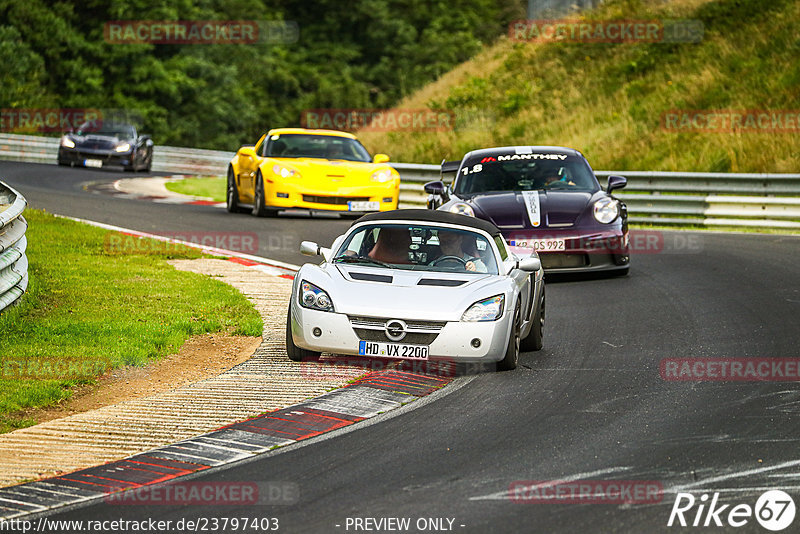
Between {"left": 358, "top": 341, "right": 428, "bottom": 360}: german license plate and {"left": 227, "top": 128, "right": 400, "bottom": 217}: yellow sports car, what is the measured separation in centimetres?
1150

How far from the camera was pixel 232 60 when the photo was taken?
68062mm

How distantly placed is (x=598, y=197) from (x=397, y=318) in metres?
6.48

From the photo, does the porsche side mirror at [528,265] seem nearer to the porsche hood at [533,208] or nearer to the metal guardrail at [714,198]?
the porsche hood at [533,208]

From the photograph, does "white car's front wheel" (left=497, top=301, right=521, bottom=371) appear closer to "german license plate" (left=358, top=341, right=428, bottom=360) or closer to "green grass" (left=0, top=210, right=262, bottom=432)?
"german license plate" (left=358, top=341, right=428, bottom=360)

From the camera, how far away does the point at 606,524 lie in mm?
5590

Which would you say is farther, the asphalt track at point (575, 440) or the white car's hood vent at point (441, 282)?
the white car's hood vent at point (441, 282)

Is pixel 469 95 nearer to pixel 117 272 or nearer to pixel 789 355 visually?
pixel 117 272

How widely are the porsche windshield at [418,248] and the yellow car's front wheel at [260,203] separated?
34.9 ft

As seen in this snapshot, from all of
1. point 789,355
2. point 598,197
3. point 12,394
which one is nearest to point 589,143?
point 598,197

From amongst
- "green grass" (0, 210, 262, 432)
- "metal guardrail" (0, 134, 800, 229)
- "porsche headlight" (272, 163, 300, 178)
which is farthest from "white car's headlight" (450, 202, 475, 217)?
"metal guardrail" (0, 134, 800, 229)

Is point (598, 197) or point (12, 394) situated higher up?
point (598, 197)

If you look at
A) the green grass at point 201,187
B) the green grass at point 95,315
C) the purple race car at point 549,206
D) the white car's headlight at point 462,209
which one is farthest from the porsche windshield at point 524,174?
the green grass at point 201,187

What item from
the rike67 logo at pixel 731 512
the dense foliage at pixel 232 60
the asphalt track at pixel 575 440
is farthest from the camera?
the dense foliage at pixel 232 60

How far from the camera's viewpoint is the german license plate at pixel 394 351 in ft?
29.5
